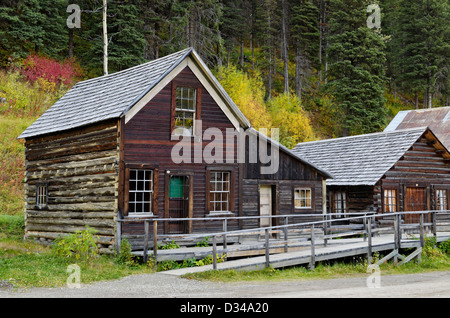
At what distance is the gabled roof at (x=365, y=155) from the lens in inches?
1022

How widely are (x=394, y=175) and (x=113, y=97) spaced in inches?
573

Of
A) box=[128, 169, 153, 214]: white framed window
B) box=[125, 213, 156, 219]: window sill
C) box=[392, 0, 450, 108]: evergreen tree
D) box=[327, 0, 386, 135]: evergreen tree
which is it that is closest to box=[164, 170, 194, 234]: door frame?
box=[128, 169, 153, 214]: white framed window

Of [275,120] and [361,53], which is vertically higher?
[361,53]

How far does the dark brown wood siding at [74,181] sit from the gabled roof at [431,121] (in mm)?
23749

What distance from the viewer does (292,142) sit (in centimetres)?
4106

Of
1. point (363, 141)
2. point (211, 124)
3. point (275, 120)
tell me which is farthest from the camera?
point (275, 120)

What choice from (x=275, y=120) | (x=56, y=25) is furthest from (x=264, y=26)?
(x=56, y=25)

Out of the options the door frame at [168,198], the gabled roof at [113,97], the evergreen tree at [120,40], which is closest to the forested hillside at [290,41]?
the evergreen tree at [120,40]

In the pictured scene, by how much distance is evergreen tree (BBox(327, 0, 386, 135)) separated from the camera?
44.2 m
